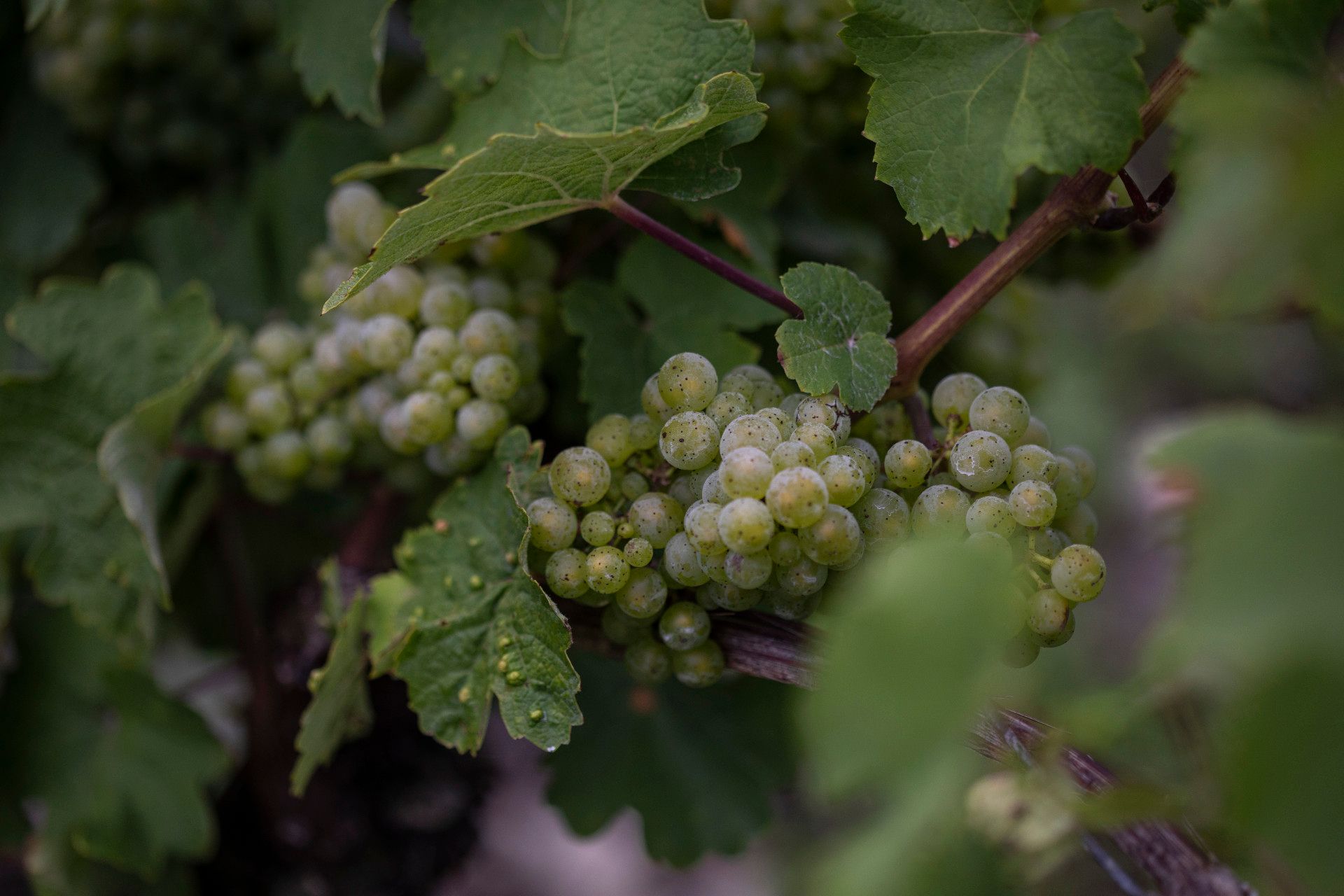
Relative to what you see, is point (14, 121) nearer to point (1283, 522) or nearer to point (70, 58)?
point (70, 58)

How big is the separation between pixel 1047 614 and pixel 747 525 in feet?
0.56

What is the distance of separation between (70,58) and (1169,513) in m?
1.15

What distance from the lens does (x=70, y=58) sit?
1.06 metres

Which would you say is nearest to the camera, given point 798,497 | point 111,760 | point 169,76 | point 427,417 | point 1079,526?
point 798,497

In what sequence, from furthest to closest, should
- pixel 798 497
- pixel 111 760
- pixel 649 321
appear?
pixel 111 760
pixel 649 321
pixel 798 497

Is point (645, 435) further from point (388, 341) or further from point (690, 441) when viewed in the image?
point (388, 341)

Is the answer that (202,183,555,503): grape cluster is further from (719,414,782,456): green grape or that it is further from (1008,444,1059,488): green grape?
(1008,444,1059,488): green grape

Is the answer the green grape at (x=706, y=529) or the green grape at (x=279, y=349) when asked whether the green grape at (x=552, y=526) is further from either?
the green grape at (x=279, y=349)

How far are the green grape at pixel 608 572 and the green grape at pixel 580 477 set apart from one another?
0.14 feet

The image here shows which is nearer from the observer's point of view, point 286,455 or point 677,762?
point 286,455

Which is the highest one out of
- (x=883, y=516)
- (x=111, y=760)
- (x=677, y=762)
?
(x=883, y=516)

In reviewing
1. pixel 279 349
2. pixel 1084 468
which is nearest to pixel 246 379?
pixel 279 349

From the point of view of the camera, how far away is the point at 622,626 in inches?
24.8

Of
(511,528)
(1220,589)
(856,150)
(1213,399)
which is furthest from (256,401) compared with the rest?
(1213,399)
